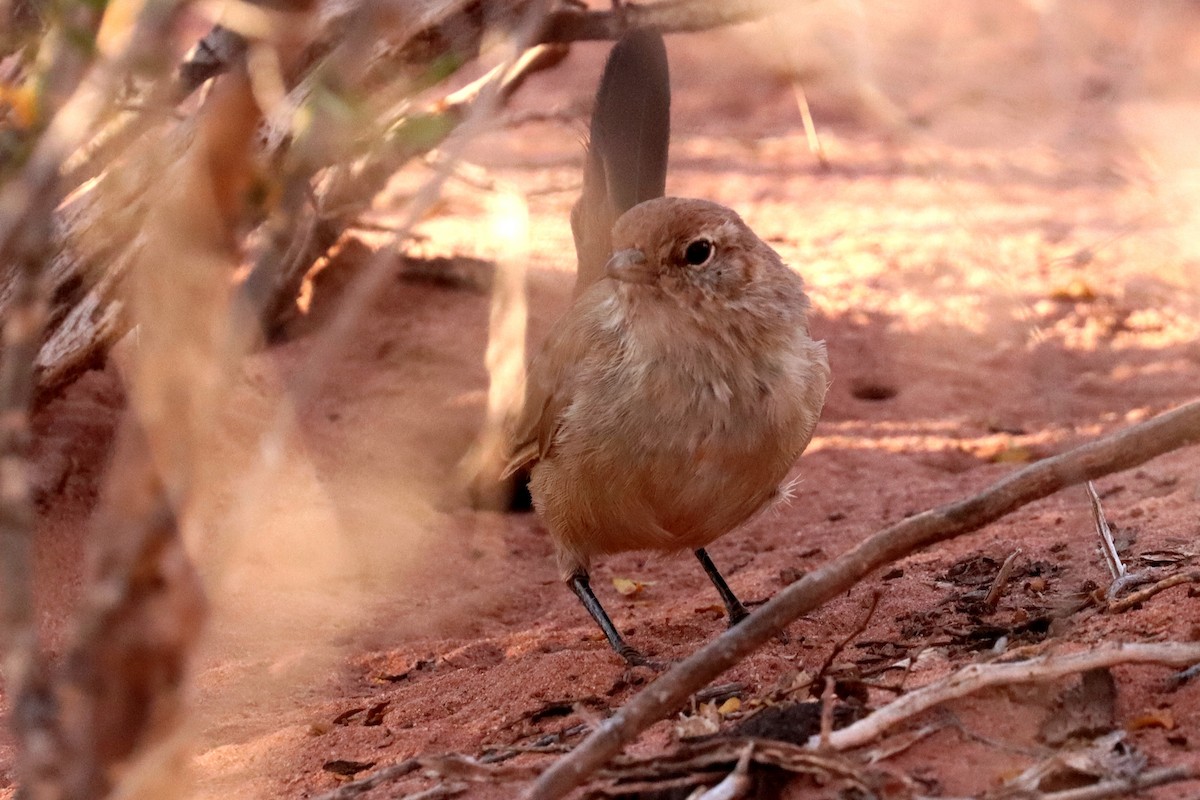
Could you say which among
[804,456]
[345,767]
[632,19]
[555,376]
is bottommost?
[804,456]

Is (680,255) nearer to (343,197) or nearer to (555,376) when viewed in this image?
(555,376)

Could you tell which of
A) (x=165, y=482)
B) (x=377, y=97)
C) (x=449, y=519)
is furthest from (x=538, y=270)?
(x=165, y=482)

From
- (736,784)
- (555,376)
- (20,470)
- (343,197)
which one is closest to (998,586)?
(736,784)

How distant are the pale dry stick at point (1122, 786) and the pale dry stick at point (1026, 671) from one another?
10.4 inches

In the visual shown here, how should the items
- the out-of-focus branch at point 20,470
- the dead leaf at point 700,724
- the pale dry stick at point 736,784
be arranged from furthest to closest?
the dead leaf at point 700,724 → the pale dry stick at point 736,784 → the out-of-focus branch at point 20,470

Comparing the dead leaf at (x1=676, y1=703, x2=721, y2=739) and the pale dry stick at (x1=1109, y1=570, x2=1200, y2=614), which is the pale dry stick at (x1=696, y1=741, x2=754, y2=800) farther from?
the pale dry stick at (x1=1109, y1=570, x2=1200, y2=614)

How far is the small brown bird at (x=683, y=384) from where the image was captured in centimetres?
362

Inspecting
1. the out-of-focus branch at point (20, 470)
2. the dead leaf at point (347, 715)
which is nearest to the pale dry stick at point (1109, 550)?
the dead leaf at point (347, 715)

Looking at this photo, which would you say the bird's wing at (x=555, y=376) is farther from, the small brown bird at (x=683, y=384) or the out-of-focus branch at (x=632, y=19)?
the out-of-focus branch at (x=632, y=19)

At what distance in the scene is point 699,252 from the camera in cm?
371

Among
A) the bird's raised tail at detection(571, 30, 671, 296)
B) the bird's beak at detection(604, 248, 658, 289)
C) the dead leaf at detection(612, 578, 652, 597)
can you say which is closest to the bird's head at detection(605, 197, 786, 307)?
the bird's beak at detection(604, 248, 658, 289)

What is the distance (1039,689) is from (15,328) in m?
2.22

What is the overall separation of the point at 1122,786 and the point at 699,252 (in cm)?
189

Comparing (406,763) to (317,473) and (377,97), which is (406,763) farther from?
(317,473)
